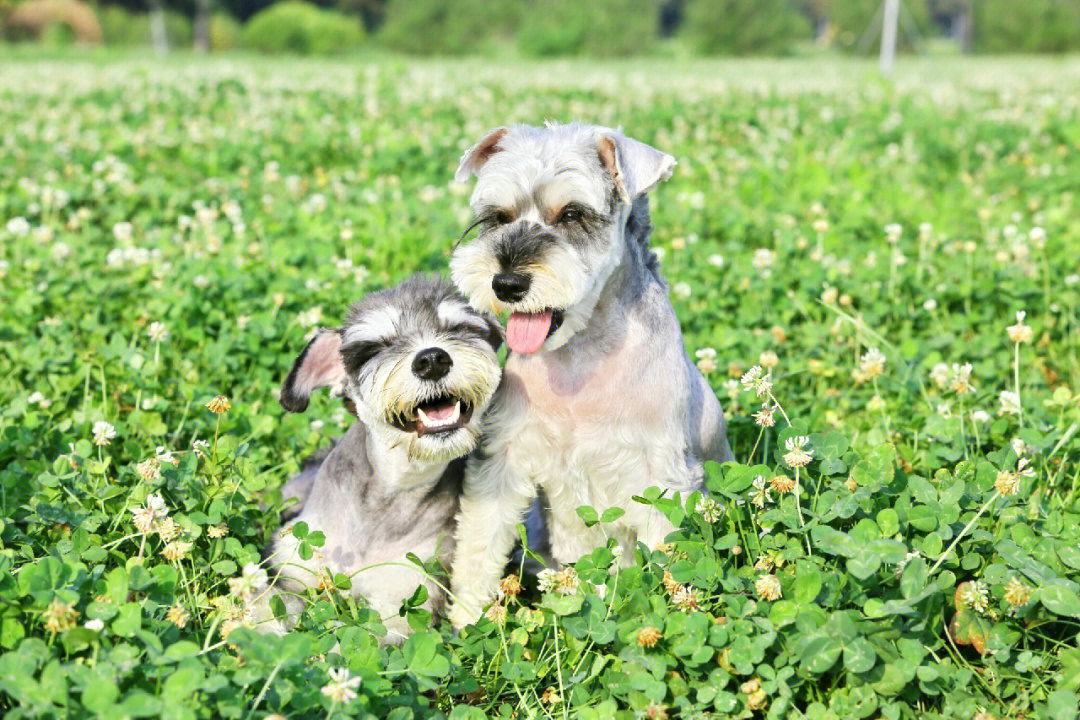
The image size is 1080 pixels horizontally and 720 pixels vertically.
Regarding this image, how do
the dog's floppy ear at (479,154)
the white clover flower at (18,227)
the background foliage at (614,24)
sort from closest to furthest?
the dog's floppy ear at (479,154)
the white clover flower at (18,227)
the background foliage at (614,24)

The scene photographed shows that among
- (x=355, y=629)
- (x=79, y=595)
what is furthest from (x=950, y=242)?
(x=79, y=595)

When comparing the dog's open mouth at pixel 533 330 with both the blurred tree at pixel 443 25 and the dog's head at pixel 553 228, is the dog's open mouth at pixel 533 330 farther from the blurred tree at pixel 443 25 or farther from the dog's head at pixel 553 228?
the blurred tree at pixel 443 25

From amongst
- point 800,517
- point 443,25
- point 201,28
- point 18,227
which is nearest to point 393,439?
point 800,517

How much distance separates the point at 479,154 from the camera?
416 centimetres

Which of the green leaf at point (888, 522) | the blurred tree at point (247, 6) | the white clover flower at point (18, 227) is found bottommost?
the green leaf at point (888, 522)

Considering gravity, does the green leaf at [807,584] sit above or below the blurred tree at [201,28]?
below

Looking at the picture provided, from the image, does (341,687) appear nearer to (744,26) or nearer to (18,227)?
(18,227)

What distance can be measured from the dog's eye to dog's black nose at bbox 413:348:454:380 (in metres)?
0.70

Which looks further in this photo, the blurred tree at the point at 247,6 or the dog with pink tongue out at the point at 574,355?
the blurred tree at the point at 247,6

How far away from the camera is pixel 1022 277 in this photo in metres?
6.32

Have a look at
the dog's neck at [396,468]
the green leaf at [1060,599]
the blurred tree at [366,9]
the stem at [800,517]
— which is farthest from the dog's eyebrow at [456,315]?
the blurred tree at [366,9]

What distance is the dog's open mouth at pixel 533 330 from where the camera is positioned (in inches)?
144

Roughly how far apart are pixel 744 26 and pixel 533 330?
30400 mm

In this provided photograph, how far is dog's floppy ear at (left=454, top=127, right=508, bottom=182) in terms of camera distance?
404cm
